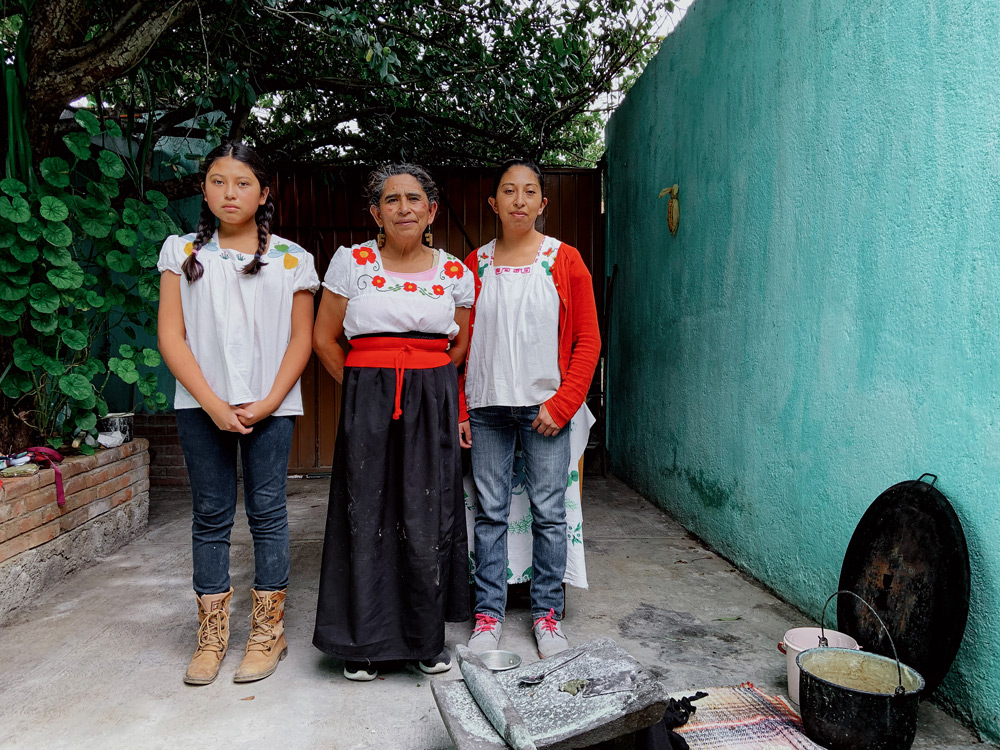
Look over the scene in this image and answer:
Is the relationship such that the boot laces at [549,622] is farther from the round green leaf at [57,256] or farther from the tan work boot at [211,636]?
the round green leaf at [57,256]

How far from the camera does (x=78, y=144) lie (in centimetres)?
307

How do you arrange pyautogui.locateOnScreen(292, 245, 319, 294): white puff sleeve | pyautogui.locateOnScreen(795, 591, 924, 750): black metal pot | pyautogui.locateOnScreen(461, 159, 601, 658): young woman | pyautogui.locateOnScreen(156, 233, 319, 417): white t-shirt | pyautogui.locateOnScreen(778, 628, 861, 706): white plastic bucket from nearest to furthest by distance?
pyautogui.locateOnScreen(795, 591, 924, 750): black metal pot < pyautogui.locateOnScreen(778, 628, 861, 706): white plastic bucket < pyautogui.locateOnScreen(156, 233, 319, 417): white t-shirt < pyautogui.locateOnScreen(292, 245, 319, 294): white puff sleeve < pyautogui.locateOnScreen(461, 159, 601, 658): young woman

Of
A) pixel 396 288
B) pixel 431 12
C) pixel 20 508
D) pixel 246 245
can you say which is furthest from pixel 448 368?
pixel 431 12

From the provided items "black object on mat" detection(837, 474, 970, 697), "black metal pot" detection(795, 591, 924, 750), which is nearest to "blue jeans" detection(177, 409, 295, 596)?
"black metal pot" detection(795, 591, 924, 750)

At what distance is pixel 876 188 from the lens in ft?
7.41

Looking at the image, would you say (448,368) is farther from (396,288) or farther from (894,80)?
(894,80)

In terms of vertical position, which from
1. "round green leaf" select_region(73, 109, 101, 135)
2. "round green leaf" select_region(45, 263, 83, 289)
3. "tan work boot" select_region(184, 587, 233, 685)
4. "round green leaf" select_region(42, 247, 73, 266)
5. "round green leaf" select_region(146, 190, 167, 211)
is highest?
"round green leaf" select_region(73, 109, 101, 135)

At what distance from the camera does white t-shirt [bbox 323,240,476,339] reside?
219cm

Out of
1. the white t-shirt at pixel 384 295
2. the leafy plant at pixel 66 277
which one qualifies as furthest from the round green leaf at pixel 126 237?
the white t-shirt at pixel 384 295

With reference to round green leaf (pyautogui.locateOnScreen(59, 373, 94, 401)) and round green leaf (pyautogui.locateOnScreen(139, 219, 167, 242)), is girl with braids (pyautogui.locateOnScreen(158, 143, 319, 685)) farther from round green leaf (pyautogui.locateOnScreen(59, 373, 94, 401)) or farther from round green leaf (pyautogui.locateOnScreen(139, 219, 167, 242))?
round green leaf (pyautogui.locateOnScreen(139, 219, 167, 242))

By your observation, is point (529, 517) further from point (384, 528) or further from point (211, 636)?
point (211, 636)

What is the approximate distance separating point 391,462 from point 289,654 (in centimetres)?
80

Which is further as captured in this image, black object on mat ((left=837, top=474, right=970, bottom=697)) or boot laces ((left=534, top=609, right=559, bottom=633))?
boot laces ((left=534, top=609, right=559, bottom=633))

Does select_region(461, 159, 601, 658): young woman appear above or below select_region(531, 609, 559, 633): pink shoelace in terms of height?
above
